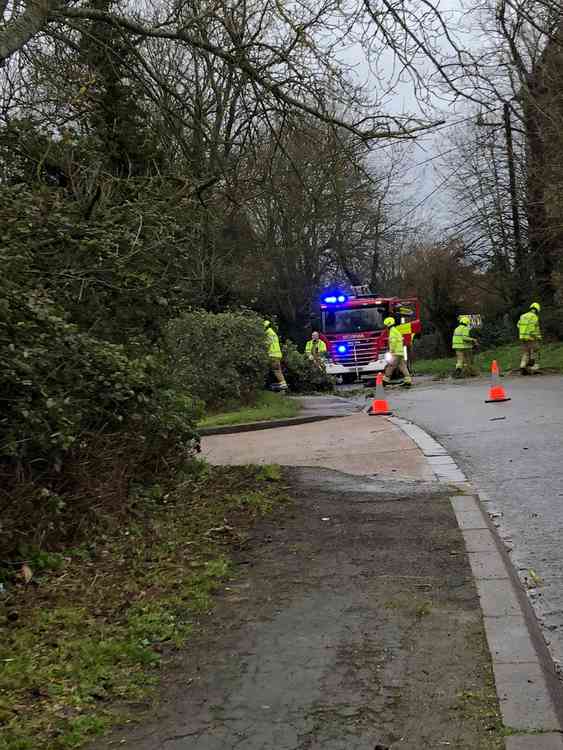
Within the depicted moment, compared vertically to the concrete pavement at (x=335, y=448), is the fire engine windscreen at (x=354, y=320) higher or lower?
higher

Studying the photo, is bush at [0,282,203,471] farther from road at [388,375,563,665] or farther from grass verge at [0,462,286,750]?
road at [388,375,563,665]

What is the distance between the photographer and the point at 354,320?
3080 centimetres

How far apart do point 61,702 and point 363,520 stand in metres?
3.42

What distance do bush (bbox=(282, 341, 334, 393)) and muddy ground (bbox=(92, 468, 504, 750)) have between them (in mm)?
17699

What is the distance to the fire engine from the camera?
3017cm

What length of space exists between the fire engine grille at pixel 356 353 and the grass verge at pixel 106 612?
23468 mm

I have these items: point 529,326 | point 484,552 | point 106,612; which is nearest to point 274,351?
point 529,326

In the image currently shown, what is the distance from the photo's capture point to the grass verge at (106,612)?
3.31m

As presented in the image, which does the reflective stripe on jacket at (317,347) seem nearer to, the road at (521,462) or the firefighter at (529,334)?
the firefighter at (529,334)

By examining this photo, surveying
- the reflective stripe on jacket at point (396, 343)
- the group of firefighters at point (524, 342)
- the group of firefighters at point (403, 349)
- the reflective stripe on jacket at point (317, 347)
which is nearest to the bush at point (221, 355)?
the group of firefighters at point (403, 349)

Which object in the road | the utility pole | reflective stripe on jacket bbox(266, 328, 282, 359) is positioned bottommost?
the road

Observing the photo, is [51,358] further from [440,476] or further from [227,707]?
[440,476]

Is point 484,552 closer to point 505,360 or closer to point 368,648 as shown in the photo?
point 368,648

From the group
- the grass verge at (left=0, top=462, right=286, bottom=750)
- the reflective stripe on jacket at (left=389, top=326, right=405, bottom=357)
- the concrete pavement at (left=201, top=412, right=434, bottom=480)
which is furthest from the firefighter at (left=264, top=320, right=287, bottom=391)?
the grass verge at (left=0, top=462, right=286, bottom=750)
